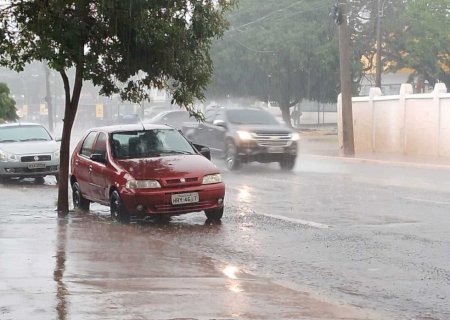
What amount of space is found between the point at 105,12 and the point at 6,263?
4548 mm

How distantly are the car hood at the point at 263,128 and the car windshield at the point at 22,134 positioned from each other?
5658 millimetres

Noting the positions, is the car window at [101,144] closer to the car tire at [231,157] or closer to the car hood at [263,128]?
the car tire at [231,157]

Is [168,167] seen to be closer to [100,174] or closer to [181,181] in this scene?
[181,181]

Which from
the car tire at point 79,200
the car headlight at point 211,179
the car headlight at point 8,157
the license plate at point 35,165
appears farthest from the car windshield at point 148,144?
the car headlight at point 8,157

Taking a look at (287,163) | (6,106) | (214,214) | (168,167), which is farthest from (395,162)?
(168,167)

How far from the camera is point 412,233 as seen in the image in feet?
40.3

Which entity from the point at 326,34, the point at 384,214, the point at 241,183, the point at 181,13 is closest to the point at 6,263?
the point at 181,13

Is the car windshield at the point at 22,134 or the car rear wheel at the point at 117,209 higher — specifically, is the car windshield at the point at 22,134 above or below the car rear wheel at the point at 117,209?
above

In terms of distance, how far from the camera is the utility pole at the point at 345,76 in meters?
30.6

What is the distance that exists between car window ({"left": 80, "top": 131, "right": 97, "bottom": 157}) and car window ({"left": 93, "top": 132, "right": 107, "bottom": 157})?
10.4 inches

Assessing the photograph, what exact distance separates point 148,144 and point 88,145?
63.7 inches

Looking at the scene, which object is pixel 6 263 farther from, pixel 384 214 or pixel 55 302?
pixel 384 214

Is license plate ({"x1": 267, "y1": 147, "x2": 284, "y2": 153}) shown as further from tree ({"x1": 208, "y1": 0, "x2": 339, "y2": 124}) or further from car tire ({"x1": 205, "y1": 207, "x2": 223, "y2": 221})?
tree ({"x1": 208, "y1": 0, "x2": 339, "y2": 124})

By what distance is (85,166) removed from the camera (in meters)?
15.1
